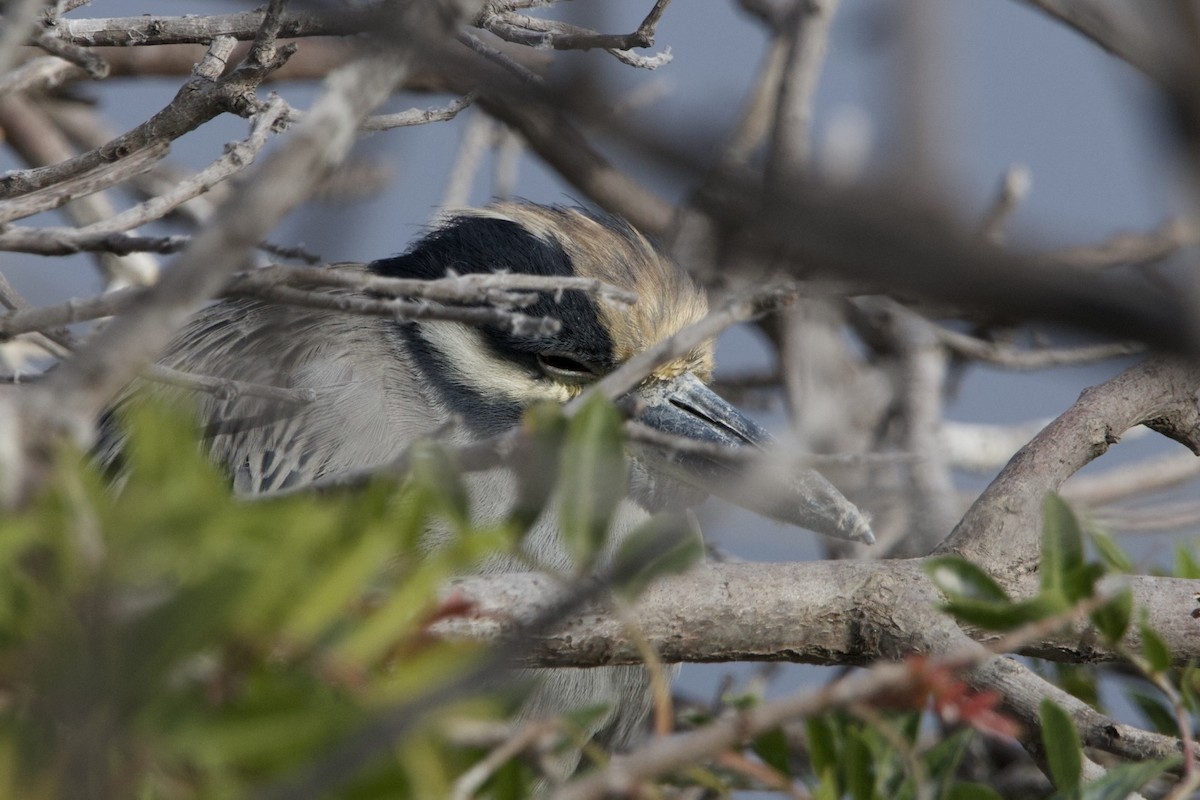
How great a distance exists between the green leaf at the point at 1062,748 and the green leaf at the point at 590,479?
1.77 feet

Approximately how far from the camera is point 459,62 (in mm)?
750

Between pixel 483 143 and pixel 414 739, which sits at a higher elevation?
pixel 414 739

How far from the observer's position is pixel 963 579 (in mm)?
1305

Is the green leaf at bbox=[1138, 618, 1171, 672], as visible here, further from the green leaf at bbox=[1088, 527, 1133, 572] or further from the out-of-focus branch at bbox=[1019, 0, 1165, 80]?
the green leaf at bbox=[1088, 527, 1133, 572]

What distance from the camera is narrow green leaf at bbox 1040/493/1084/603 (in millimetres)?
1245

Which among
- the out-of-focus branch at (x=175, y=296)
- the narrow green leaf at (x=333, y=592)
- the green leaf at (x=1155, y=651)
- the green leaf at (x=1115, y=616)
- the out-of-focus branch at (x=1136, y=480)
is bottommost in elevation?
the out-of-focus branch at (x=1136, y=480)

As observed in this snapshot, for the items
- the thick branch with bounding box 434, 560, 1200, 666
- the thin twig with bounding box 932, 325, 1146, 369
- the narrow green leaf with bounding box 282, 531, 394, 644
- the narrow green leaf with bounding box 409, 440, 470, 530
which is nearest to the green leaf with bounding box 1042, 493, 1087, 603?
the thick branch with bounding box 434, 560, 1200, 666

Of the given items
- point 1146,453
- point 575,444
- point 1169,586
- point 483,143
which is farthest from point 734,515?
point 1146,453

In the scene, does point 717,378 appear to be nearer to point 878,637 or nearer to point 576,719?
point 878,637

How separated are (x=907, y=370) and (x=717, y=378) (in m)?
0.59

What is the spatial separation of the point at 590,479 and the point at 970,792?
0.63 metres

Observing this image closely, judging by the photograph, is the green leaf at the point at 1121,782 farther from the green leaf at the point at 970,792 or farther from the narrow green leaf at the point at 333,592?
the narrow green leaf at the point at 333,592

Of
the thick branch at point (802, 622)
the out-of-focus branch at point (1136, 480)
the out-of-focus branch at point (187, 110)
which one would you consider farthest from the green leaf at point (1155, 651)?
the out-of-focus branch at point (1136, 480)

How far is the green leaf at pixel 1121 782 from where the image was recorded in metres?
1.25
